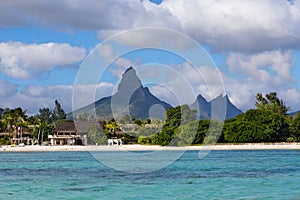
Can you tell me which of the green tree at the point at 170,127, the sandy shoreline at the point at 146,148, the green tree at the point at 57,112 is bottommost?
the sandy shoreline at the point at 146,148

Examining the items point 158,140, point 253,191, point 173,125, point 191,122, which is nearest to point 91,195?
point 253,191

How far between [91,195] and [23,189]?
5575 millimetres

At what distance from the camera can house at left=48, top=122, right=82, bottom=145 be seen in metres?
128

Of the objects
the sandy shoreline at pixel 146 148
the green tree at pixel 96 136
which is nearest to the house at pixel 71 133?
the green tree at pixel 96 136

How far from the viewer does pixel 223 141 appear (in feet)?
362

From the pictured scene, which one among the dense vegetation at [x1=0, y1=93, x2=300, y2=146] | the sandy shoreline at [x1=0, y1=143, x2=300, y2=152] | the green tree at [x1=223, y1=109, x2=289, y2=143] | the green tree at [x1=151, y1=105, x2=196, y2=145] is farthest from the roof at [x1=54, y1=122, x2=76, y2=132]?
the green tree at [x1=223, y1=109, x2=289, y2=143]

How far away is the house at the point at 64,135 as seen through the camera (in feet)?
420

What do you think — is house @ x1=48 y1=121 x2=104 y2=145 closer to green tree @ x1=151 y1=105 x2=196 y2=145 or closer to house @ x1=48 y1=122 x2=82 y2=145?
house @ x1=48 y1=122 x2=82 y2=145

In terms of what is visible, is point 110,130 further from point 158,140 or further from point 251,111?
point 251,111

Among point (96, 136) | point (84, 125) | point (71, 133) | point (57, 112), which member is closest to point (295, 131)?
point (96, 136)

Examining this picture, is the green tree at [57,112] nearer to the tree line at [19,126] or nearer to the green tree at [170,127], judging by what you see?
the tree line at [19,126]

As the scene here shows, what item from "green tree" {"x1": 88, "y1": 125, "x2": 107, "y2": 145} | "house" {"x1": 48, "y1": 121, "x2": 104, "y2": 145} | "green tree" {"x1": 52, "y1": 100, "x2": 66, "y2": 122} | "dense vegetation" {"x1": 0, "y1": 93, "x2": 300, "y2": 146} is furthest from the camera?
"green tree" {"x1": 52, "y1": 100, "x2": 66, "y2": 122}

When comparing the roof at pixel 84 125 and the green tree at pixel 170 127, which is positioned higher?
the roof at pixel 84 125

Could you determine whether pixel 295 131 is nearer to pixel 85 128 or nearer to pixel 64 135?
pixel 85 128
